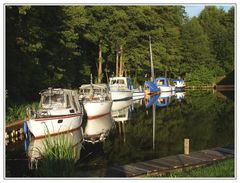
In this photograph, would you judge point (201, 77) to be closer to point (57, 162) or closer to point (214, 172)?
point (214, 172)

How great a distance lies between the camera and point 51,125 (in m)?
18.9

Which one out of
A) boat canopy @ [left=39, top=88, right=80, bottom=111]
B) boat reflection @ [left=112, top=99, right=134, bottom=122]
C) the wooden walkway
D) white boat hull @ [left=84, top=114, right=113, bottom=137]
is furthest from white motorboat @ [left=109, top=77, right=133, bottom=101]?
the wooden walkway

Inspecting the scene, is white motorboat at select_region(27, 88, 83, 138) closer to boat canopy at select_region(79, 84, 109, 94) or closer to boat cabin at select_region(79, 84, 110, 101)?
boat cabin at select_region(79, 84, 110, 101)

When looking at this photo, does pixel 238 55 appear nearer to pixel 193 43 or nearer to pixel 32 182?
pixel 32 182

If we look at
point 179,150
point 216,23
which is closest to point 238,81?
point 179,150

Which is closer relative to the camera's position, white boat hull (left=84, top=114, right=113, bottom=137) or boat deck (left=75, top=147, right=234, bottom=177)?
boat deck (left=75, top=147, right=234, bottom=177)

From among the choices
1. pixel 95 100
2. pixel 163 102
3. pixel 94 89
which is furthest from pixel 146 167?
pixel 163 102

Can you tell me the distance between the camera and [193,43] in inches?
2758

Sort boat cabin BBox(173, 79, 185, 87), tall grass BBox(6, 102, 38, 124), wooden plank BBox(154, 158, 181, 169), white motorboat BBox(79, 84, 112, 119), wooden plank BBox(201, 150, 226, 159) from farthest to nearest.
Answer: boat cabin BBox(173, 79, 185, 87) < white motorboat BBox(79, 84, 112, 119) < tall grass BBox(6, 102, 38, 124) < wooden plank BBox(201, 150, 226, 159) < wooden plank BBox(154, 158, 181, 169)

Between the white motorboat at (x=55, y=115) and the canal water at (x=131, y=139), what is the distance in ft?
1.98

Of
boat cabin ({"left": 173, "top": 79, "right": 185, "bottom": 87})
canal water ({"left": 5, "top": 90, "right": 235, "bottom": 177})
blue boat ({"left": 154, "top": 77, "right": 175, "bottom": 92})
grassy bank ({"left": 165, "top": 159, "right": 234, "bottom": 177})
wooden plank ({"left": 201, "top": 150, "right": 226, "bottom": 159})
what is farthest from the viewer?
boat cabin ({"left": 173, "top": 79, "right": 185, "bottom": 87})

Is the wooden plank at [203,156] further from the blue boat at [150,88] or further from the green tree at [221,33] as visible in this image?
the green tree at [221,33]

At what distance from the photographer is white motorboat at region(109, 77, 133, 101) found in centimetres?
3881

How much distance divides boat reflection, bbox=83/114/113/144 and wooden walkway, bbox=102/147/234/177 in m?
6.91
